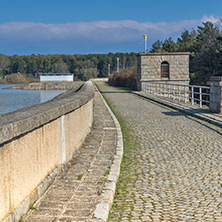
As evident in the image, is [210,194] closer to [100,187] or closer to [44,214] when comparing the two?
[100,187]

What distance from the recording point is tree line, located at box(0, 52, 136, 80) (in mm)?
155738

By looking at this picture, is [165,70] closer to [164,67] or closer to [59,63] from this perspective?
[164,67]

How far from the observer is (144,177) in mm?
5574

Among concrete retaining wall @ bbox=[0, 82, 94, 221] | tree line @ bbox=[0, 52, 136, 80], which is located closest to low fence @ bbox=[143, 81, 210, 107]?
concrete retaining wall @ bbox=[0, 82, 94, 221]

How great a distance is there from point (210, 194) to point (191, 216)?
2.82 ft

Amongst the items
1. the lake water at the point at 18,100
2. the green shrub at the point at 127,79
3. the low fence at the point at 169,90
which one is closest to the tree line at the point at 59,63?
the green shrub at the point at 127,79

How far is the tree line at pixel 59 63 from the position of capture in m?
156

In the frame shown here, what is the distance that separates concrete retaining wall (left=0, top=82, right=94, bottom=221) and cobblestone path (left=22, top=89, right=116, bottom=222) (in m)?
0.13

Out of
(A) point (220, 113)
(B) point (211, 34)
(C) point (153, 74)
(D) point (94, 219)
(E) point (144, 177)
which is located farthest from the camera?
(B) point (211, 34)

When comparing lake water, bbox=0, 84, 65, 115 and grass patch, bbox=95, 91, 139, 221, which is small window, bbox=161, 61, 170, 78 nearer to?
lake water, bbox=0, 84, 65, 115

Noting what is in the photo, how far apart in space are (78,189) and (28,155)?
979 mm

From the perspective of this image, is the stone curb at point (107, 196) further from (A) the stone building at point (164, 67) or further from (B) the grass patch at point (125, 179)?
(A) the stone building at point (164, 67)

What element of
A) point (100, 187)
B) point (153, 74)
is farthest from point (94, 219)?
point (153, 74)

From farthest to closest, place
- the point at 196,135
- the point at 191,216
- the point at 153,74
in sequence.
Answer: the point at 153,74
the point at 196,135
the point at 191,216
